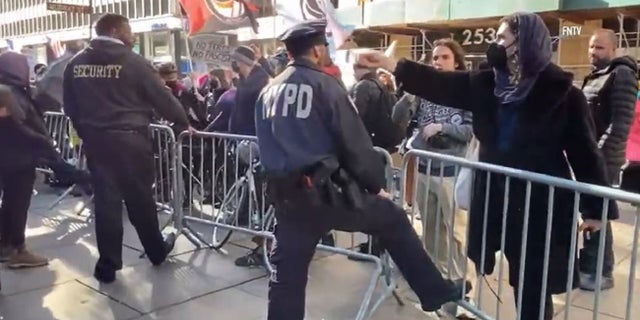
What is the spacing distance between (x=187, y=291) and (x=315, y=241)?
1731 millimetres

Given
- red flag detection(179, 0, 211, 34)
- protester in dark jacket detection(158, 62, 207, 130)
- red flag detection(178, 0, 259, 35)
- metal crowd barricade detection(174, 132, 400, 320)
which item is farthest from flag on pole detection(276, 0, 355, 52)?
metal crowd barricade detection(174, 132, 400, 320)

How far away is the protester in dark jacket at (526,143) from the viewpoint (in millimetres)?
3012

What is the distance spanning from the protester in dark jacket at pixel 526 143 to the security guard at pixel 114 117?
6.80 ft

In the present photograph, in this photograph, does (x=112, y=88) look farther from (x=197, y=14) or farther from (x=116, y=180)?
(x=197, y=14)

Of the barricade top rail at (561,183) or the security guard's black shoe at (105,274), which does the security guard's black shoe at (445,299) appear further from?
the security guard's black shoe at (105,274)

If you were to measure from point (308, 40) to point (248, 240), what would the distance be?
10.7 feet

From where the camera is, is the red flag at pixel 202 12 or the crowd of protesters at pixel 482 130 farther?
the red flag at pixel 202 12

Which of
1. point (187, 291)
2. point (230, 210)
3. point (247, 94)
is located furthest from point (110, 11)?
point (187, 291)

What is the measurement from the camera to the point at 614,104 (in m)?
4.68

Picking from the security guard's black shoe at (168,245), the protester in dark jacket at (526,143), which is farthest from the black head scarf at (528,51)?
the security guard's black shoe at (168,245)

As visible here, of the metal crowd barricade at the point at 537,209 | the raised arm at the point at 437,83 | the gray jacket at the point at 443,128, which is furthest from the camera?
the gray jacket at the point at 443,128

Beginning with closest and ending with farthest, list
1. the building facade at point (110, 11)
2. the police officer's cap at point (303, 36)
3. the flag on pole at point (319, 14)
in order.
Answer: the police officer's cap at point (303, 36) → the flag on pole at point (319, 14) → the building facade at point (110, 11)

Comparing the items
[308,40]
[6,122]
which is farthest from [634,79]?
[6,122]

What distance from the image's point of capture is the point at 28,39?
2231 inches
